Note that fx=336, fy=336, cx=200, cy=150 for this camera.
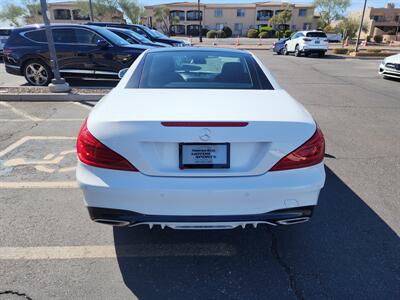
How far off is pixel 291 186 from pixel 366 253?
109cm

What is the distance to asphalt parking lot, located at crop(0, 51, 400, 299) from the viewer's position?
240 cm

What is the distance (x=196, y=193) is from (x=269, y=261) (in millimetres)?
961

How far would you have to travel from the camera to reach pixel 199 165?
2246 millimetres

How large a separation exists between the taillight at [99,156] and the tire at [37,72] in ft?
26.8

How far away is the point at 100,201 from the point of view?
7.56 ft

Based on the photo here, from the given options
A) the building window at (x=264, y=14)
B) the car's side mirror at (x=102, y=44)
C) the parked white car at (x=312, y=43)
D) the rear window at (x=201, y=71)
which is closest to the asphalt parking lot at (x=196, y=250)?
the rear window at (x=201, y=71)

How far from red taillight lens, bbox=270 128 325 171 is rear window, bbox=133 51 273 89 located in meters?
0.95

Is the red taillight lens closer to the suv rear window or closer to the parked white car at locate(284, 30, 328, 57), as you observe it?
the suv rear window

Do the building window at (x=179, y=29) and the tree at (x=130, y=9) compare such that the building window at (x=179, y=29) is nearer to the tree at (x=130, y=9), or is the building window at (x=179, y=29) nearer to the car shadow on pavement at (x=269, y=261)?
the tree at (x=130, y=9)

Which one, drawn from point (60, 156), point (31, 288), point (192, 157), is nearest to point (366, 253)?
point (192, 157)

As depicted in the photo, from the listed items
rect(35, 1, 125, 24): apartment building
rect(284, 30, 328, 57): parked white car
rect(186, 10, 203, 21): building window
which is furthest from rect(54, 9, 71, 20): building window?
rect(284, 30, 328, 57): parked white car

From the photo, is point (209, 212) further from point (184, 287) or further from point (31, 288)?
point (31, 288)

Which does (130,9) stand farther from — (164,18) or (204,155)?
(204,155)

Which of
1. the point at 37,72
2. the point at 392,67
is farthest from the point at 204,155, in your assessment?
the point at 392,67
